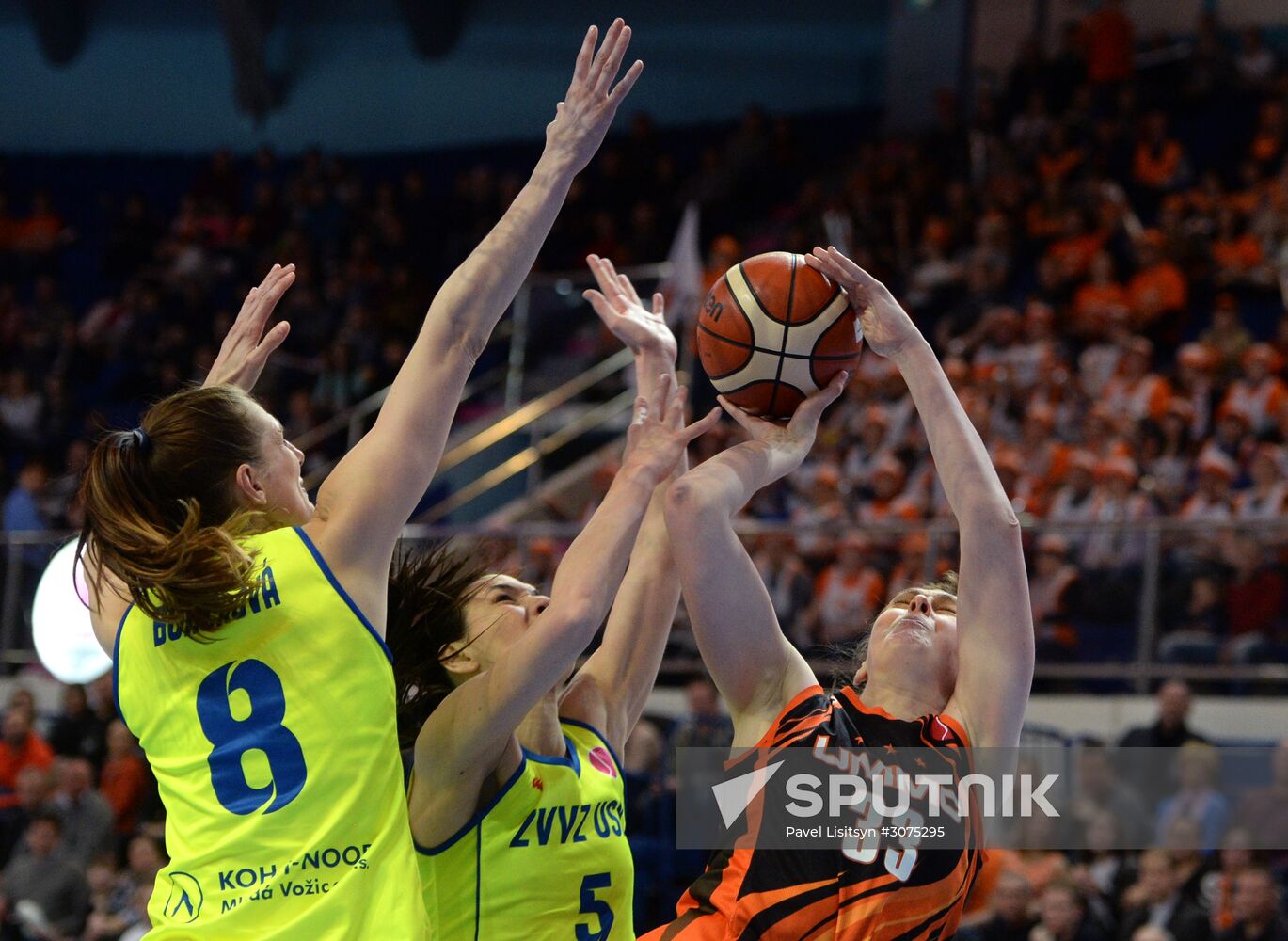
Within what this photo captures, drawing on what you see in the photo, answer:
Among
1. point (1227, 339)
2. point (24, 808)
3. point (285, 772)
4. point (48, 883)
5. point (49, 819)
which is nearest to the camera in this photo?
point (285, 772)

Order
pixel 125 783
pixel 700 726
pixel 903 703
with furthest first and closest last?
1. pixel 125 783
2. pixel 700 726
3. pixel 903 703

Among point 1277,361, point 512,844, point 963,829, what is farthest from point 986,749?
point 1277,361

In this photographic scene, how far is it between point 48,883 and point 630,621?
7.16 m

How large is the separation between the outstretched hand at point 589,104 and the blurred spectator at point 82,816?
7843 mm

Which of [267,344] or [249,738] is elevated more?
[267,344]

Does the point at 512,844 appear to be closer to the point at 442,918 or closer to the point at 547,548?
the point at 442,918

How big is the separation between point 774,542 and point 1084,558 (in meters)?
1.80

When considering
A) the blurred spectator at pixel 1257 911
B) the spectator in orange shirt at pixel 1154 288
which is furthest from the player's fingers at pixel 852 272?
the spectator in orange shirt at pixel 1154 288

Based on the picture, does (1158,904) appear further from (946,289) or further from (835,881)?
(946,289)

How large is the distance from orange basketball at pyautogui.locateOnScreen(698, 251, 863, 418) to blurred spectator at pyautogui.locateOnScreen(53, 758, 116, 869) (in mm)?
7269

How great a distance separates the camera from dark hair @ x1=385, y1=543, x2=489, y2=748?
334 centimetres

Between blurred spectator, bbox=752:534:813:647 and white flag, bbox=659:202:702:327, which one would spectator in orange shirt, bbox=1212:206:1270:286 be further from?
blurred spectator, bbox=752:534:813:647

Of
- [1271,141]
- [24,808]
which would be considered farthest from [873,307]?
[1271,141]

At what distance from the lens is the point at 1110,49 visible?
47.8ft
